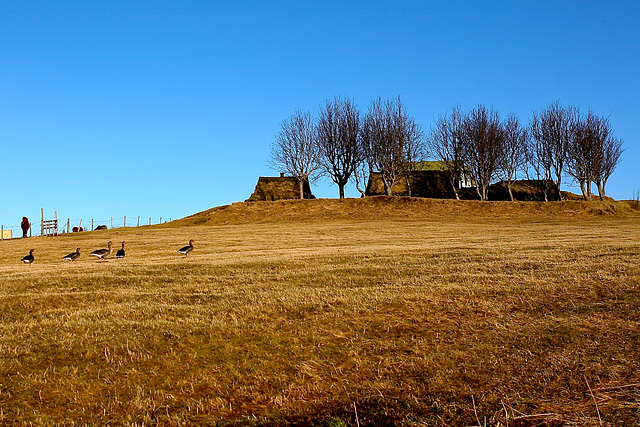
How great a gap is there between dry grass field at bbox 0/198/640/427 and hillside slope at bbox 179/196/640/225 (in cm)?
4029

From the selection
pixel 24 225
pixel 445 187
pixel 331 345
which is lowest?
pixel 331 345

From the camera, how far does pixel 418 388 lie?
361 inches

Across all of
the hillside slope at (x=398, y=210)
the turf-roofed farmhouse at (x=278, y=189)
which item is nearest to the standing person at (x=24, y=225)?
the hillside slope at (x=398, y=210)

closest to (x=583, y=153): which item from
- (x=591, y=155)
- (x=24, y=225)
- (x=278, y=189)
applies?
(x=591, y=155)

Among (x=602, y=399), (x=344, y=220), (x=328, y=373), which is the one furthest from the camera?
(x=344, y=220)

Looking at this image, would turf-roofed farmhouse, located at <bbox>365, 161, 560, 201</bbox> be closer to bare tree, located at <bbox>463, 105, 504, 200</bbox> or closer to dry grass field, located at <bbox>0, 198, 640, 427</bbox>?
bare tree, located at <bbox>463, 105, 504, 200</bbox>

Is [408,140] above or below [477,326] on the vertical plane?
above

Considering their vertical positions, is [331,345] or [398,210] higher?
[398,210]

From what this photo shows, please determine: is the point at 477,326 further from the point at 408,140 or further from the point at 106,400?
the point at 408,140

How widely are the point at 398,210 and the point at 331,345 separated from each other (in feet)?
169

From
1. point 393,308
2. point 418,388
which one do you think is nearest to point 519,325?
point 393,308

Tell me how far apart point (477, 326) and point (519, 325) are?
0.83 m

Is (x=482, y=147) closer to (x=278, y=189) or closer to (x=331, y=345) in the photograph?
(x=278, y=189)

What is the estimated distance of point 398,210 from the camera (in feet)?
203
